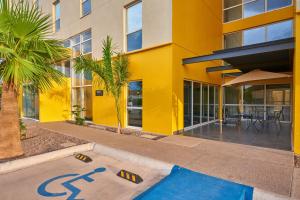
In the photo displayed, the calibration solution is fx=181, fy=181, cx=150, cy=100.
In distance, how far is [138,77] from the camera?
809cm

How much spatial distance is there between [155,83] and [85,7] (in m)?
7.27

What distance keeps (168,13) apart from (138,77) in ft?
9.38

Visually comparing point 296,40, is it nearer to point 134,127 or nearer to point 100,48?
point 134,127

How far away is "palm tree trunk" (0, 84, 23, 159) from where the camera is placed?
4535 mm

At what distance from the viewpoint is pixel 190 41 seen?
8.27m

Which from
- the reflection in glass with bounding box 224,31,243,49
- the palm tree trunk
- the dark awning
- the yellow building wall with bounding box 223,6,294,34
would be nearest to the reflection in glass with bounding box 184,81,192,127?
the dark awning

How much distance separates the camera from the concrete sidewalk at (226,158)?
134 inches

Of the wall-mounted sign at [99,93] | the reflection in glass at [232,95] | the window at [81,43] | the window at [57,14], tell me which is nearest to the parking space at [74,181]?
the wall-mounted sign at [99,93]

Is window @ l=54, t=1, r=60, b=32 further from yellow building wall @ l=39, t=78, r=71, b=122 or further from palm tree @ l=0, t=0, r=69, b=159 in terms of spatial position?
palm tree @ l=0, t=0, r=69, b=159

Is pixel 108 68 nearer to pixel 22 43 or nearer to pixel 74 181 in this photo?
pixel 22 43

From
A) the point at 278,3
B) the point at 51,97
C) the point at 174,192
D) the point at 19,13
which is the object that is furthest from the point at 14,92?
the point at 278,3

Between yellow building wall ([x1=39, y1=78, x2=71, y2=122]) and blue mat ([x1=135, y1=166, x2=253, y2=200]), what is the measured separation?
10430mm

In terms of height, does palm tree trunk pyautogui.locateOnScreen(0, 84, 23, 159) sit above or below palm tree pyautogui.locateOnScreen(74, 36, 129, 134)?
below

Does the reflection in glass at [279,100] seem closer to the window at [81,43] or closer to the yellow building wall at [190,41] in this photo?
the yellow building wall at [190,41]
